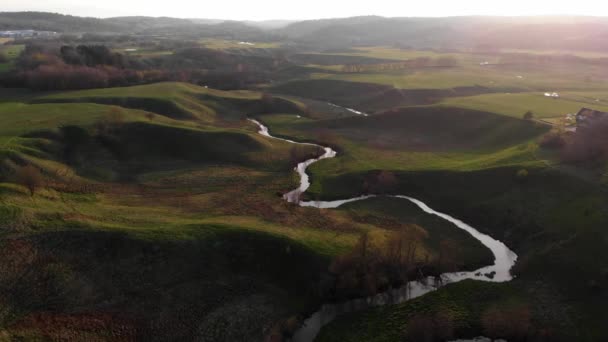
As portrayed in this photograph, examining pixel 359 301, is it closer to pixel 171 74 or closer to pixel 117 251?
pixel 117 251

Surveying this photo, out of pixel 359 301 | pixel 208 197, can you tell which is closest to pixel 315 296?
pixel 359 301

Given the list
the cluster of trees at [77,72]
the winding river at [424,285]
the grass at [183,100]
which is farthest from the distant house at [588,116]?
the cluster of trees at [77,72]

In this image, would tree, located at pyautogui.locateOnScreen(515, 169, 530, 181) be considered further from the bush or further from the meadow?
the bush

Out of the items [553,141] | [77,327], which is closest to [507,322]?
[77,327]

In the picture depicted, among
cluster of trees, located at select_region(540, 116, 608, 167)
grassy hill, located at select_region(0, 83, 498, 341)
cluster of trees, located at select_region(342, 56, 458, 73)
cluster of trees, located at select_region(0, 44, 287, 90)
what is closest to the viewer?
grassy hill, located at select_region(0, 83, 498, 341)

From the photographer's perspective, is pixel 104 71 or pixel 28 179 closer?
pixel 28 179

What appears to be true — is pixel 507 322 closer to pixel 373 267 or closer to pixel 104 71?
pixel 373 267

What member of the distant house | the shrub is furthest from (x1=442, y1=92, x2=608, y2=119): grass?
the shrub

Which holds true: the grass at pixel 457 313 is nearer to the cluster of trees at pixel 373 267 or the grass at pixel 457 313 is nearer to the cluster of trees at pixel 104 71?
the cluster of trees at pixel 373 267

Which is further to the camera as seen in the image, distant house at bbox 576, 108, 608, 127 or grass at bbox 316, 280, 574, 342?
distant house at bbox 576, 108, 608, 127

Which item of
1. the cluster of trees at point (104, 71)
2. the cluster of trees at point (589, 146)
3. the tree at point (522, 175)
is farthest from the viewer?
the cluster of trees at point (104, 71)

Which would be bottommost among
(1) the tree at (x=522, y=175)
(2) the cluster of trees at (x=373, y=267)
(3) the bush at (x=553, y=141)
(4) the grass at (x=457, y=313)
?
(4) the grass at (x=457, y=313)
